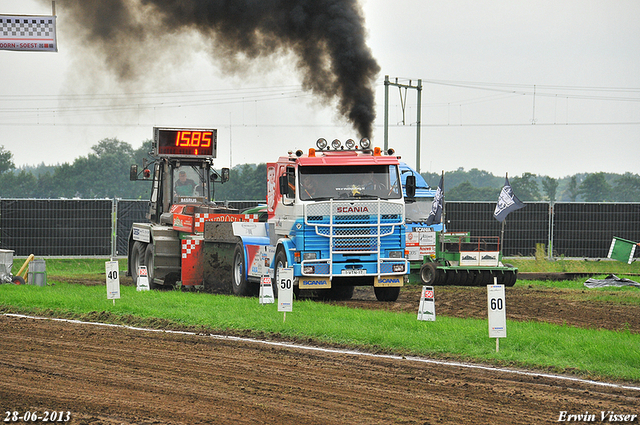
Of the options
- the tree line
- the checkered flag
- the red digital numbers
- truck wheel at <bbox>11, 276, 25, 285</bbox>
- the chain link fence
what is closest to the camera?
truck wheel at <bbox>11, 276, 25, 285</bbox>

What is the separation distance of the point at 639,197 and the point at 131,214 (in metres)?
87.8

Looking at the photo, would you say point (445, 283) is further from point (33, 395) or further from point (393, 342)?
point (33, 395)

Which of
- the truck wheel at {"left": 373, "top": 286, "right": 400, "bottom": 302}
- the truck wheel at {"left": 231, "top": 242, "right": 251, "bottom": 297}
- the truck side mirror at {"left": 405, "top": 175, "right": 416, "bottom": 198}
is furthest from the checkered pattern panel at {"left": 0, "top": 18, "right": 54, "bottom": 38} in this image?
the truck wheel at {"left": 373, "top": 286, "right": 400, "bottom": 302}

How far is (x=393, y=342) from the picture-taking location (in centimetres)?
1293

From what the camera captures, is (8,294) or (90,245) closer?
(8,294)

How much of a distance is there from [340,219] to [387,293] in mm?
2865

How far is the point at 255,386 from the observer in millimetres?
9492

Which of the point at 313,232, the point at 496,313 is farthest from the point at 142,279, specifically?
the point at 496,313

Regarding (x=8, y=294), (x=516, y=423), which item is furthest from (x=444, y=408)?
(x=8, y=294)

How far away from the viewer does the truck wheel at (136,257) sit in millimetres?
24547

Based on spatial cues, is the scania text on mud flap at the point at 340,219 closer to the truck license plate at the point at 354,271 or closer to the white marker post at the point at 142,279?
the truck license plate at the point at 354,271

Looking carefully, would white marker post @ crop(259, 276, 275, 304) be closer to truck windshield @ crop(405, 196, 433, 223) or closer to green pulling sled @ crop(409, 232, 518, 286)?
green pulling sled @ crop(409, 232, 518, 286)

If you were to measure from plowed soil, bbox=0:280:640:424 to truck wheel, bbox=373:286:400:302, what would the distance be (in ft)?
23.1

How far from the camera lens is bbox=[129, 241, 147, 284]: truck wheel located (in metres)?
24.5
